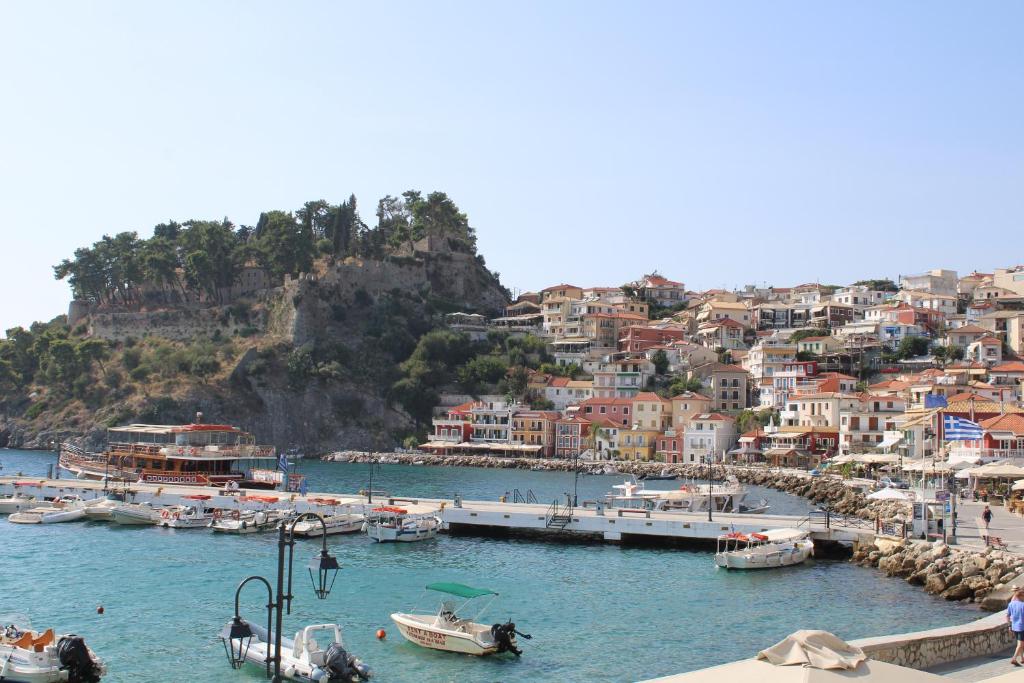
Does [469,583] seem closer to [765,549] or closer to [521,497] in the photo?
[765,549]

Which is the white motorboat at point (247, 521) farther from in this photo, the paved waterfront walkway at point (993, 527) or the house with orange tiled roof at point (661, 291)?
the house with orange tiled roof at point (661, 291)

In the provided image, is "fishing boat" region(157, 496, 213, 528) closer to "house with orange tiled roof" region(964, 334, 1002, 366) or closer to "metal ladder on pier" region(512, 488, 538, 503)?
"metal ladder on pier" region(512, 488, 538, 503)

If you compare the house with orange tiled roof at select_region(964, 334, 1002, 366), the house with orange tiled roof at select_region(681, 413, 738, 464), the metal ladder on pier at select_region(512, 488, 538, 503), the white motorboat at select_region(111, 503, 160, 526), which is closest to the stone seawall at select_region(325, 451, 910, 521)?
the house with orange tiled roof at select_region(681, 413, 738, 464)

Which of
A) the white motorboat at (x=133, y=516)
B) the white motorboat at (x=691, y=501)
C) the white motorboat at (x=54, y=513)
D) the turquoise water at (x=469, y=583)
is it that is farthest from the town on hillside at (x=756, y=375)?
the white motorboat at (x=54, y=513)

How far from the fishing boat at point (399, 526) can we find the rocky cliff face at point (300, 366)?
200ft

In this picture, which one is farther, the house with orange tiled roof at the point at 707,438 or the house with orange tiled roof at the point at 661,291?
the house with orange tiled roof at the point at 661,291

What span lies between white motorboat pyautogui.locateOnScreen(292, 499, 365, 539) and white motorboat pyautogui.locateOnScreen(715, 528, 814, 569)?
614 inches

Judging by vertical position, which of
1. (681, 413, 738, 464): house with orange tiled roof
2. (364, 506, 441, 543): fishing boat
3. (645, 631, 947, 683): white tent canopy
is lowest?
(364, 506, 441, 543): fishing boat

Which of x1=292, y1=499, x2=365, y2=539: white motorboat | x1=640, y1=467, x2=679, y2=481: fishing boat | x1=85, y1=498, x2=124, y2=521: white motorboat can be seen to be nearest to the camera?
x1=292, y1=499, x2=365, y2=539: white motorboat

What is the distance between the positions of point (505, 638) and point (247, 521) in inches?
907

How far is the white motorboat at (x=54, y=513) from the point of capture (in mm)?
45344

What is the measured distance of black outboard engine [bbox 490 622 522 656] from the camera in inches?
894

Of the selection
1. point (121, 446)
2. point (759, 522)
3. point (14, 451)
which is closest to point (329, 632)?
point (759, 522)

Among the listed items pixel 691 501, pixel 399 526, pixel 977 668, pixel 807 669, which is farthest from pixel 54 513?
pixel 807 669
